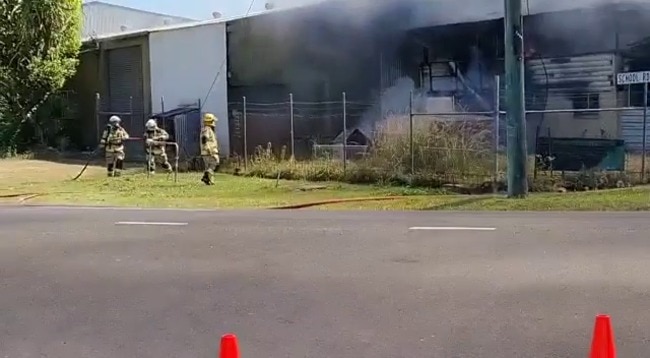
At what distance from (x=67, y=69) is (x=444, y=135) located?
19100mm

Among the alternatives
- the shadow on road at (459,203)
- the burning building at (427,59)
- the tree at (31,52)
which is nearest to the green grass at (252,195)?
the shadow on road at (459,203)

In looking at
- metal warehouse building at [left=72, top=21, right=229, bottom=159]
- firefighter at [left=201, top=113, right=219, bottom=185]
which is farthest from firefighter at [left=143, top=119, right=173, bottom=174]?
metal warehouse building at [left=72, top=21, right=229, bottom=159]

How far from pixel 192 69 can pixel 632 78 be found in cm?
1488

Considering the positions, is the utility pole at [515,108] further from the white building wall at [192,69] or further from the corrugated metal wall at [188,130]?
the corrugated metal wall at [188,130]

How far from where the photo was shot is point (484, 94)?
83.4ft

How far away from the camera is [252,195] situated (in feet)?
55.2

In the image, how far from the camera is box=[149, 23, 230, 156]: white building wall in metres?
28.8

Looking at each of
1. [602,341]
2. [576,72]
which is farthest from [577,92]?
[602,341]

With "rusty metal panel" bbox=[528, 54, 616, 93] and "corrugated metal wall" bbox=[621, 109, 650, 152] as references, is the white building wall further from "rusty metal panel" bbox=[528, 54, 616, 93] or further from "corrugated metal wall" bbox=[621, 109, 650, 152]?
"corrugated metal wall" bbox=[621, 109, 650, 152]

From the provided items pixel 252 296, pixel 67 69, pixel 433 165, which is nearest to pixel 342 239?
pixel 252 296

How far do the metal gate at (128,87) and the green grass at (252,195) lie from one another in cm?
940

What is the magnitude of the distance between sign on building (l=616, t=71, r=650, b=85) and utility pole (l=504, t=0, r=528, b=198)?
292 inches

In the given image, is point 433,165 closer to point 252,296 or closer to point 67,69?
point 252,296

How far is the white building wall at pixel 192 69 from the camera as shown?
1134 inches
